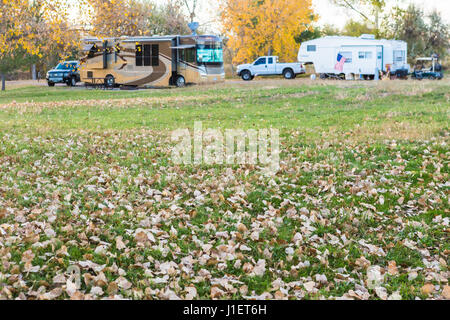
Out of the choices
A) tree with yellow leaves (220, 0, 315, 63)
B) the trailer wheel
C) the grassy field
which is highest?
tree with yellow leaves (220, 0, 315, 63)

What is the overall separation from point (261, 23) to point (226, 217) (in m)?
39.4

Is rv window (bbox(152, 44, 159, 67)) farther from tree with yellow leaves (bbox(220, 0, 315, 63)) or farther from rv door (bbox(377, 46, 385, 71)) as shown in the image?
rv door (bbox(377, 46, 385, 71))

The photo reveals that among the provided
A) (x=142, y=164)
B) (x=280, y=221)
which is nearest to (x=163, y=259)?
(x=280, y=221)

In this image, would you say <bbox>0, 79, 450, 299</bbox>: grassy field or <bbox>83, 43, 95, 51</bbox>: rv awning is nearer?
<bbox>0, 79, 450, 299</bbox>: grassy field

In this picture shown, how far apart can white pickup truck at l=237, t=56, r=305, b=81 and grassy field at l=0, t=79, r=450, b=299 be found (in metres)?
25.7

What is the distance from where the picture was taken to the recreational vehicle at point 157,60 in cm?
3189

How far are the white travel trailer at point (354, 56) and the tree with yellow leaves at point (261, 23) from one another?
6.45 m

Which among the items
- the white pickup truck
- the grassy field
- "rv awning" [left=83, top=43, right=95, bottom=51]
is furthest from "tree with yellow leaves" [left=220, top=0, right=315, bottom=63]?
the grassy field

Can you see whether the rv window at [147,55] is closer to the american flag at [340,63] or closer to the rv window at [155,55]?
the rv window at [155,55]

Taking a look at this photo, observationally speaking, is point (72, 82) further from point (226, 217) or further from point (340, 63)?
point (226, 217)

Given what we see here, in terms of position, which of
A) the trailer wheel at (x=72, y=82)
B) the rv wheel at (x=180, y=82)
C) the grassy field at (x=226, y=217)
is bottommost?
the grassy field at (x=226, y=217)

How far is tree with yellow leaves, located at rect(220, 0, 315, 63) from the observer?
43844 millimetres

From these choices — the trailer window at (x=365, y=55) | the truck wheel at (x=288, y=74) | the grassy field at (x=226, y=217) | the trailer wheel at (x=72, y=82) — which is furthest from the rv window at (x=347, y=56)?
the grassy field at (x=226, y=217)

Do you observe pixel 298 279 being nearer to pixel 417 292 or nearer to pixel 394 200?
pixel 417 292
